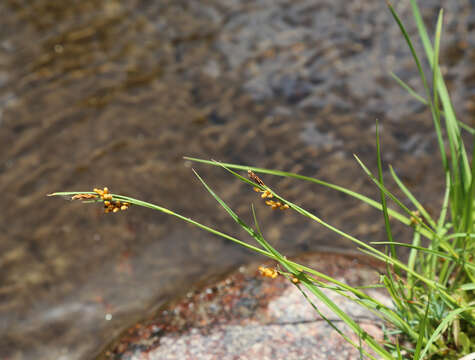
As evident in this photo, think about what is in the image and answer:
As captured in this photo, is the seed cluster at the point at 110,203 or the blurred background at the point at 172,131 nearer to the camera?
the seed cluster at the point at 110,203

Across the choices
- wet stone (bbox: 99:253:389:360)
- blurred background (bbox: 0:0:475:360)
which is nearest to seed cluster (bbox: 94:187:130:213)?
wet stone (bbox: 99:253:389:360)

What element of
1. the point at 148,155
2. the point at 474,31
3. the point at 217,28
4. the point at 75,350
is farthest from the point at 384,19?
the point at 75,350

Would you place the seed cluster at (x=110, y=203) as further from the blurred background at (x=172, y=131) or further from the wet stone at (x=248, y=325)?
the blurred background at (x=172, y=131)

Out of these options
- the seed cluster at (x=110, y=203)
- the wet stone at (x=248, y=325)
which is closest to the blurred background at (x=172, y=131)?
the wet stone at (x=248, y=325)

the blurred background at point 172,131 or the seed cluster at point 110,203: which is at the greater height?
the seed cluster at point 110,203

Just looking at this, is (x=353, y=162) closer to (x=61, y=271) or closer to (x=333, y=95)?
(x=333, y=95)

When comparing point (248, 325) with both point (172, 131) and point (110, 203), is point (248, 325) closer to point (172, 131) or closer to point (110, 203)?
point (110, 203)
